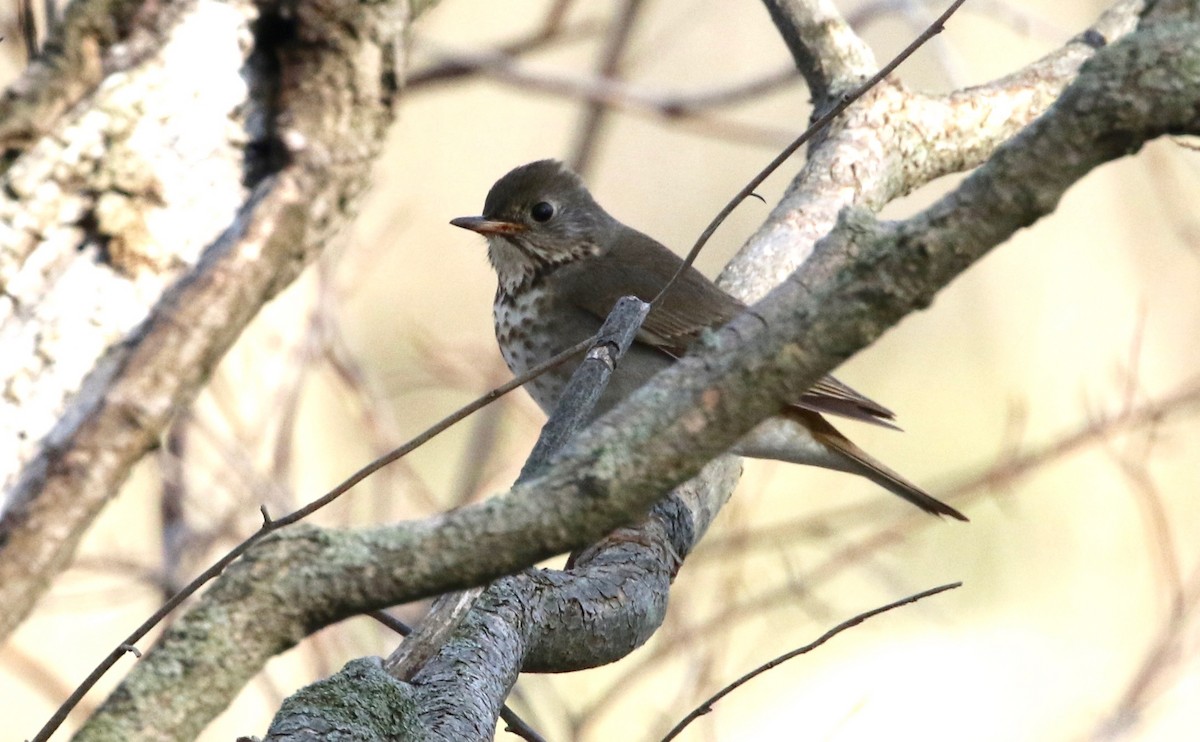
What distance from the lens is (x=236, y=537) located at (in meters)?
4.46

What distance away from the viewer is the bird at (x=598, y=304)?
372cm

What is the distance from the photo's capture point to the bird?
3.72m

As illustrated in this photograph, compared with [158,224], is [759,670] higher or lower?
lower

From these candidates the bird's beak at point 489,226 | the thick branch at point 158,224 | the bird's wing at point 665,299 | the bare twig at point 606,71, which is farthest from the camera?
the bare twig at point 606,71

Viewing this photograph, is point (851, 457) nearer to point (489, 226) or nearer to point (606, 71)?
point (489, 226)

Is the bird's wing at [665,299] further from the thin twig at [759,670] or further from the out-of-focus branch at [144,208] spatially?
the thin twig at [759,670]

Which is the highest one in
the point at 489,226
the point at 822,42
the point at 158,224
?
the point at 489,226

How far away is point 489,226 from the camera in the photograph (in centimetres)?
431

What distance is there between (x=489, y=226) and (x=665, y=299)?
2.30ft

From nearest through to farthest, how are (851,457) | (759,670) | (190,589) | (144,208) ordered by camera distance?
(190,589) < (759,670) < (144,208) < (851,457)

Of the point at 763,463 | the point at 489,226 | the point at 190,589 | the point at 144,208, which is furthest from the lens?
the point at 763,463

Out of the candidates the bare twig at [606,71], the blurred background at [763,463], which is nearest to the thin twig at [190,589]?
the blurred background at [763,463]

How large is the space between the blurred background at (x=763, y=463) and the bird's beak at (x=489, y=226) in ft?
1.73

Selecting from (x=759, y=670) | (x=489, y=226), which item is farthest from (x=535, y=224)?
(x=759, y=670)
